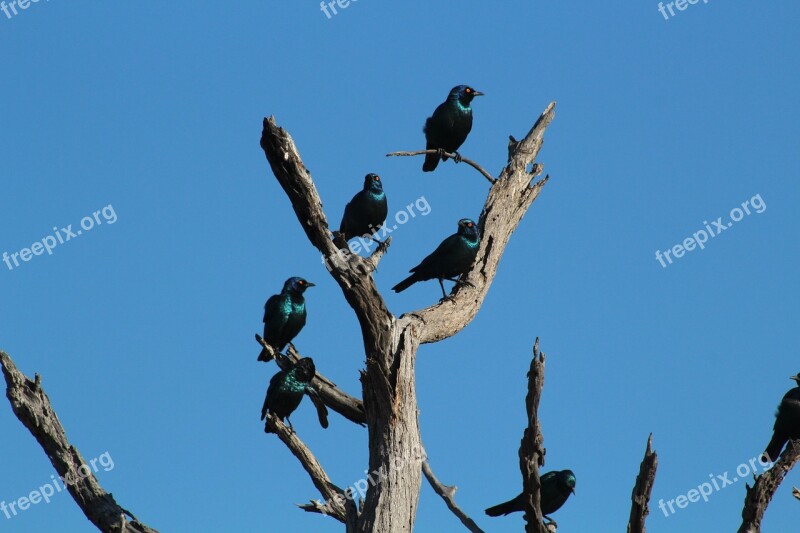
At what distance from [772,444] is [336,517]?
14.9ft

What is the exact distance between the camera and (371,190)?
32.3 feet

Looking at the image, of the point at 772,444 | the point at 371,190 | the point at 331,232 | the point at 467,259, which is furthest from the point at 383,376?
the point at 772,444

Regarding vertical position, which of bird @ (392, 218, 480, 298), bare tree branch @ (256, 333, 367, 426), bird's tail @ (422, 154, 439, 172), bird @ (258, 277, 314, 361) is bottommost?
bare tree branch @ (256, 333, 367, 426)

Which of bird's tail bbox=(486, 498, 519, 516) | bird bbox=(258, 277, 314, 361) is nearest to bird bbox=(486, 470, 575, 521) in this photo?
bird's tail bbox=(486, 498, 519, 516)

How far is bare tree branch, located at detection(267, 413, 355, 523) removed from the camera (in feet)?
23.4

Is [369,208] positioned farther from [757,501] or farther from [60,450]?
[757,501]

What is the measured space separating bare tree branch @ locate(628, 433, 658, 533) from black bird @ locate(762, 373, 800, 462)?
342cm

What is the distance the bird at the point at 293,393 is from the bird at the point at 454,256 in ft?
4.20

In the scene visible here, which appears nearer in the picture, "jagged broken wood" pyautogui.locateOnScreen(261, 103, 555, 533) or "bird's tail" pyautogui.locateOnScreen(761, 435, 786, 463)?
"jagged broken wood" pyautogui.locateOnScreen(261, 103, 555, 533)

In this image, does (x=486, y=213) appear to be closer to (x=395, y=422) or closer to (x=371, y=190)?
(x=371, y=190)

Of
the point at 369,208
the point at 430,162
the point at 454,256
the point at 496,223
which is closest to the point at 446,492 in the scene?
the point at 454,256

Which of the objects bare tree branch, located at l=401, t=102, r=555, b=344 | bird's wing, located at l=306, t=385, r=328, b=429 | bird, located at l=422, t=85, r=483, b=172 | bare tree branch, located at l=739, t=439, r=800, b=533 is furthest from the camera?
bird, located at l=422, t=85, r=483, b=172

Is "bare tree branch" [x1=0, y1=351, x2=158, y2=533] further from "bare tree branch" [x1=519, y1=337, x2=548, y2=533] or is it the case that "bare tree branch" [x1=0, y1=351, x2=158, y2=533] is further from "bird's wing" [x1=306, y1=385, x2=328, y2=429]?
"bare tree branch" [x1=519, y1=337, x2=548, y2=533]

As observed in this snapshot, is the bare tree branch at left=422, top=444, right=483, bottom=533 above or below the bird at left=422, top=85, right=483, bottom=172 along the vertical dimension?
below
